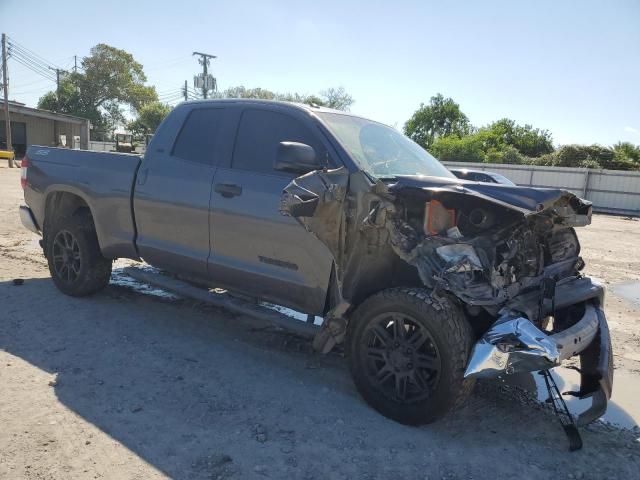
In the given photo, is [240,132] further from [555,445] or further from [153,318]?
[555,445]

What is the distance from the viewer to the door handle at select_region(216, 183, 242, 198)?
13.5ft

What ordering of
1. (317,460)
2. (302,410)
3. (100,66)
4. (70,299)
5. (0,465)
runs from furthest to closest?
(100,66) → (70,299) → (302,410) → (317,460) → (0,465)

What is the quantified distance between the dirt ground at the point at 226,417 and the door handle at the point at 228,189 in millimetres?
1319

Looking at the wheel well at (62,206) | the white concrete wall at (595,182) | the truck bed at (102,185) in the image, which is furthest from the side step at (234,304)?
the white concrete wall at (595,182)

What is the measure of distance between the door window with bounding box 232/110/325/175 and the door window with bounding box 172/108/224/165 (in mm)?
285

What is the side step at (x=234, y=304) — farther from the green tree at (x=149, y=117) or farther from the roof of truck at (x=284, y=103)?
the green tree at (x=149, y=117)

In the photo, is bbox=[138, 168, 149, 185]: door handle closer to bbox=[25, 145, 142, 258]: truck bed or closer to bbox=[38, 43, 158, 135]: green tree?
bbox=[25, 145, 142, 258]: truck bed

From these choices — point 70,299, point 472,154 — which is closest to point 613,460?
point 70,299

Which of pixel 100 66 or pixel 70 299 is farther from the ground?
pixel 100 66

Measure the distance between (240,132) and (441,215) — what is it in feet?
6.50

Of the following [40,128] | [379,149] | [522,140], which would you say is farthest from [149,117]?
[379,149]

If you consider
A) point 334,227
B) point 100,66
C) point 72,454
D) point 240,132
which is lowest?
point 72,454

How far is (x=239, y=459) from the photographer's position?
112 inches

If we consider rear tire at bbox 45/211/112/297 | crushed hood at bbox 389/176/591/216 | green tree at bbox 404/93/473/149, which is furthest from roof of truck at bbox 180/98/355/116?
green tree at bbox 404/93/473/149
